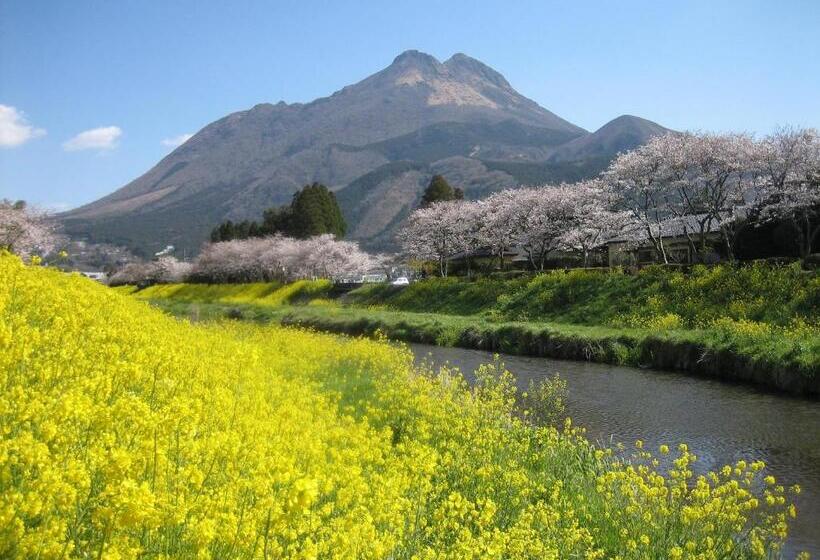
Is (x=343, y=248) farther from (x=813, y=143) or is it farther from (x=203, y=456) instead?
(x=203, y=456)

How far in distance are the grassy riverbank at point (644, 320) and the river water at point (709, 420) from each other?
1.19 metres

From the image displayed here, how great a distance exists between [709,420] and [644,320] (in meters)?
13.3

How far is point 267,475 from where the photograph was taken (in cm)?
446

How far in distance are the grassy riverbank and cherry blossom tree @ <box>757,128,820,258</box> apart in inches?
247

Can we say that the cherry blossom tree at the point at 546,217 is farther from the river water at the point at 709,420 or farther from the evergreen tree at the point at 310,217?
the evergreen tree at the point at 310,217

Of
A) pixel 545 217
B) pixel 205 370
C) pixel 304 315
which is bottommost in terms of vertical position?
pixel 304 315

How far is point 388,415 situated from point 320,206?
2724 inches

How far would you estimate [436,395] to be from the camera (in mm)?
10586

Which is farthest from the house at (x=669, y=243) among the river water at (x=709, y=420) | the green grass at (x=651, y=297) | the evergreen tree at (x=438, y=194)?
the river water at (x=709, y=420)

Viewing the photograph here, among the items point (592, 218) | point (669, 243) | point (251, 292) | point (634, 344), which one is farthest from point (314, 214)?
point (634, 344)

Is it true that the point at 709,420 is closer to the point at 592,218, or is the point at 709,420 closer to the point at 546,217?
the point at 592,218

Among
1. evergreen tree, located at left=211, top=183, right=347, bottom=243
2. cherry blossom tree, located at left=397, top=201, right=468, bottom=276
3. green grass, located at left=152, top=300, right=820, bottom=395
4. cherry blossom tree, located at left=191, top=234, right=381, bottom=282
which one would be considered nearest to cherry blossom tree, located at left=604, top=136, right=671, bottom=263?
green grass, located at left=152, top=300, right=820, bottom=395

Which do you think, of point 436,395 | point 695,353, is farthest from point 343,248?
point 436,395

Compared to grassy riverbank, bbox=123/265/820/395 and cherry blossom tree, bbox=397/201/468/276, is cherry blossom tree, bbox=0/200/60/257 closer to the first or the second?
grassy riverbank, bbox=123/265/820/395
